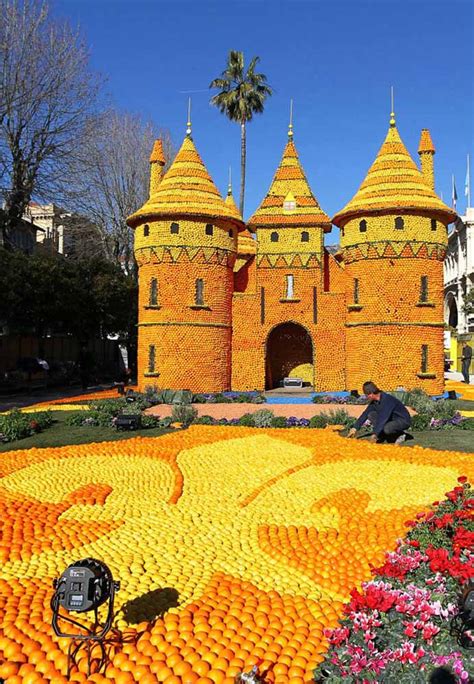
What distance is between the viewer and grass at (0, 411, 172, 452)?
12867 mm

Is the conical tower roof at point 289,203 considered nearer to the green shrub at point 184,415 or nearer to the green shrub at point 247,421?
the green shrub at point 184,415

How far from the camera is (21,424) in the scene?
14023mm

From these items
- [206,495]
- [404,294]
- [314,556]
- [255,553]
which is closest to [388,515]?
[314,556]

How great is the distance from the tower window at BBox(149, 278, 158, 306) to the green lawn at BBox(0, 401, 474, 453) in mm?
8528

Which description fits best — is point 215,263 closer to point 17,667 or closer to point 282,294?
point 282,294

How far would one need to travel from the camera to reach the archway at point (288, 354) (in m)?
24.7

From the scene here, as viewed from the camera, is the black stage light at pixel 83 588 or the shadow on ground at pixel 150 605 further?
the shadow on ground at pixel 150 605

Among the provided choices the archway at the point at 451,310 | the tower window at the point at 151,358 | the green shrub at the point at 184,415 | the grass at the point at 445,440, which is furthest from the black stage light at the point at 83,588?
the archway at the point at 451,310

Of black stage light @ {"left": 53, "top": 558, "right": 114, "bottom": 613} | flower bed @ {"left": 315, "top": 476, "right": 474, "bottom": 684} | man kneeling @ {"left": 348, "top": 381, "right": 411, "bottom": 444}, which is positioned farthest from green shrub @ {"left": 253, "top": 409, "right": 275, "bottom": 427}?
black stage light @ {"left": 53, "top": 558, "right": 114, "bottom": 613}

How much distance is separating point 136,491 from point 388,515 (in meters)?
3.95

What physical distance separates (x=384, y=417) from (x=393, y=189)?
13186 millimetres

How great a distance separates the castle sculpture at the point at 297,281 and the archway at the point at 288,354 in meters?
0.40

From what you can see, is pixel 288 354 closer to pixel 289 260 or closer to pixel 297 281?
pixel 297 281

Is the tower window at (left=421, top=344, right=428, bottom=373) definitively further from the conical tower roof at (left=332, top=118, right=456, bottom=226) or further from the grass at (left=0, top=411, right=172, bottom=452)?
the grass at (left=0, top=411, right=172, bottom=452)
